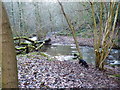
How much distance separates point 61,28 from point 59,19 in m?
2.34

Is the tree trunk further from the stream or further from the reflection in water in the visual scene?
the reflection in water

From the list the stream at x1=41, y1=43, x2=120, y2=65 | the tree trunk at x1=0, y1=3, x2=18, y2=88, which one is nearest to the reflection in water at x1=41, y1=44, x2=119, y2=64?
the stream at x1=41, y1=43, x2=120, y2=65

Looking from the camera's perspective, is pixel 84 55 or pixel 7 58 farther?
pixel 84 55

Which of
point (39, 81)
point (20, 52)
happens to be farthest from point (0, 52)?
point (20, 52)

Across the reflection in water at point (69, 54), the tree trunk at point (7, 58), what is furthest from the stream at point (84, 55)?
the tree trunk at point (7, 58)

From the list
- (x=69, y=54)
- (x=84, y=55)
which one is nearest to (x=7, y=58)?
(x=69, y=54)

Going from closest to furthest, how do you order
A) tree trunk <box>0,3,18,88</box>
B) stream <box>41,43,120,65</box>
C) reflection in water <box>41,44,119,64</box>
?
tree trunk <box>0,3,18,88</box> < stream <box>41,43,120,65</box> < reflection in water <box>41,44,119,64</box>

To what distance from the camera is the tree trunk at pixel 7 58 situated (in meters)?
1.55

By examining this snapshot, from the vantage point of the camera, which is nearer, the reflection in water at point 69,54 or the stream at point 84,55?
the stream at point 84,55

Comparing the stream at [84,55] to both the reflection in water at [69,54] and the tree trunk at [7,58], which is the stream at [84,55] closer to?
the reflection in water at [69,54]

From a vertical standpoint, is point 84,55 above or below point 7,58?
below

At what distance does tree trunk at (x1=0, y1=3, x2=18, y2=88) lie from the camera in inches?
60.9

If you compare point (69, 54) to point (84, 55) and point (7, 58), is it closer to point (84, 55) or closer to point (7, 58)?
point (84, 55)

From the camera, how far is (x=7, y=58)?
1.56 metres
